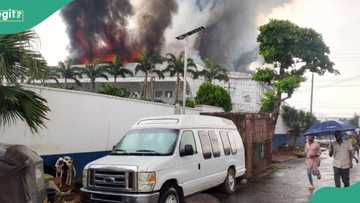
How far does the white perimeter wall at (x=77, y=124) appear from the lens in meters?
10.2

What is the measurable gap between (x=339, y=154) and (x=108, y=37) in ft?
302

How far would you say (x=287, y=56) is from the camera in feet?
78.4

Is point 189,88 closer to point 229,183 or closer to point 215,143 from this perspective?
point 229,183

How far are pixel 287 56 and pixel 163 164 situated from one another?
17.6 meters

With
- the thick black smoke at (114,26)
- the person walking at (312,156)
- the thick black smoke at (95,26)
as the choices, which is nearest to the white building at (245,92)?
the person walking at (312,156)

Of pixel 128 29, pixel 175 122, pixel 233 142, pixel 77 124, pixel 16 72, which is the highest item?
pixel 128 29

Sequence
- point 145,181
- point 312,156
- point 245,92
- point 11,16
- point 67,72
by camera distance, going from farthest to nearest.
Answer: point 67,72
point 245,92
point 312,156
point 145,181
point 11,16

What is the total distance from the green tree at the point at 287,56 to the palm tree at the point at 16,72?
17493mm

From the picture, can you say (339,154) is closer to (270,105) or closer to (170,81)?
(270,105)

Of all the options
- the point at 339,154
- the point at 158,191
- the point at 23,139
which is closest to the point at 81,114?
the point at 23,139

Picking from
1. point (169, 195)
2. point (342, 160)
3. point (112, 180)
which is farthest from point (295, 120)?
point (112, 180)

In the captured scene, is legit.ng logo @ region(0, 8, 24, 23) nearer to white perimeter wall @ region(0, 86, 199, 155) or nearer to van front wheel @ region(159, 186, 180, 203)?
white perimeter wall @ region(0, 86, 199, 155)

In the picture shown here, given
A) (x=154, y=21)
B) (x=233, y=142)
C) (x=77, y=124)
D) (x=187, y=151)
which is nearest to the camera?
(x=187, y=151)

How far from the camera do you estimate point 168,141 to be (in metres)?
9.17
